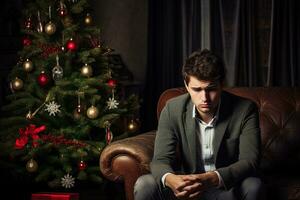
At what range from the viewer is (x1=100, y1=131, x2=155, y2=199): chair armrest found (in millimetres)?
2713

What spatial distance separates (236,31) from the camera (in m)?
4.84

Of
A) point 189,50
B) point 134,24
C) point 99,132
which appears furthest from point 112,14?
point 99,132

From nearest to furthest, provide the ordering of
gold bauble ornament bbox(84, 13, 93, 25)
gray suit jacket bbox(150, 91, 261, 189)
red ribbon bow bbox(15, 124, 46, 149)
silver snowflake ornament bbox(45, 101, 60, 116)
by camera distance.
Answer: gray suit jacket bbox(150, 91, 261, 189), red ribbon bow bbox(15, 124, 46, 149), silver snowflake ornament bbox(45, 101, 60, 116), gold bauble ornament bbox(84, 13, 93, 25)

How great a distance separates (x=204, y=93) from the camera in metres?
2.46

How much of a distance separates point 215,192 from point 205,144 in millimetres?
265

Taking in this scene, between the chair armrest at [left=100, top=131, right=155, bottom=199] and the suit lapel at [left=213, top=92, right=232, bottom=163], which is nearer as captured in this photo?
the suit lapel at [left=213, top=92, right=232, bottom=163]

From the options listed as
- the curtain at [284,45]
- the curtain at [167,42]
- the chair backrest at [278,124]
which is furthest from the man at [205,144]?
the curtain at [167,42]

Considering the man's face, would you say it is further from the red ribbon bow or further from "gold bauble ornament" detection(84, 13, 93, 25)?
"gold bauble ornament" detection(84, 13, 93, 25)

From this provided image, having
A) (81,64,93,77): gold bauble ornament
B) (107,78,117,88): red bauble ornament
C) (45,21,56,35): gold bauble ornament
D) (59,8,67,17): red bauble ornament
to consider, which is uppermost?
(59,8,67,17): red bauble ornament

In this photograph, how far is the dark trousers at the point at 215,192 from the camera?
92.8 inches

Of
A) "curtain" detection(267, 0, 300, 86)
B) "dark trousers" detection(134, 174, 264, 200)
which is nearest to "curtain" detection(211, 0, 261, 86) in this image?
"curtain" detection(267, 0, 300, 86)

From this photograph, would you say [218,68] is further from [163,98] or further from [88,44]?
[88,44]

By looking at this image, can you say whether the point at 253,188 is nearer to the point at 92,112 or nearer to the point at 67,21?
the point at 92,112

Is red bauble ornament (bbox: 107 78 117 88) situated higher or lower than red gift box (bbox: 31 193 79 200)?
higher
